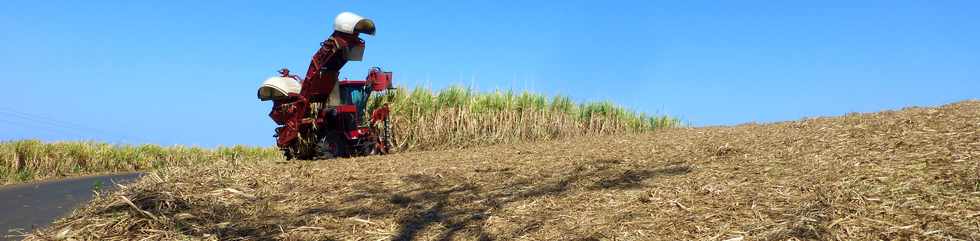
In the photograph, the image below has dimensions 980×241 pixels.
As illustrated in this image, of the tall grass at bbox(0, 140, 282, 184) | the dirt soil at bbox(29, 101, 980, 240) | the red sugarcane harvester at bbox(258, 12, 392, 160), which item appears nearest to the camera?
the dirt soil at bbox(29, 101, 980, 240)

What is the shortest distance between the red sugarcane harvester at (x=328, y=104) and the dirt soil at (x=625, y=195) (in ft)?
8.44

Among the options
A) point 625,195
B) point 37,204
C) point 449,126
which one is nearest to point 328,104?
point 449,126

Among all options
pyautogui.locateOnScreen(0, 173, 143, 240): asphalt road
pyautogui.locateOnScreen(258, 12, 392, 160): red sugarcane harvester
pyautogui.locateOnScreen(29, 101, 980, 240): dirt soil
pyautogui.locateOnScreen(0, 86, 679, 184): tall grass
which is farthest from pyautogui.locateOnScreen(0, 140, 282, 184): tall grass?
pyautogui.locateOnScreen(29, 101, 980, 240): dirt soil

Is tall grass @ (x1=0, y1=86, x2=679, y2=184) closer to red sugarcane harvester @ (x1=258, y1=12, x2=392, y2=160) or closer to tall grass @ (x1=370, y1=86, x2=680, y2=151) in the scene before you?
tall grass @ (x1=370, y1=86, x2=680, y2=151)

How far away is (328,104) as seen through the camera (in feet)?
34.2

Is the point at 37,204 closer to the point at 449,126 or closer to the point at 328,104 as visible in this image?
the point at 328,104

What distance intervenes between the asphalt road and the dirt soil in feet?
1.78

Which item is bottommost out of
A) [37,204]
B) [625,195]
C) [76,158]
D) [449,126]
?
[37,204]

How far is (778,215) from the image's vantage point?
12.5 ft

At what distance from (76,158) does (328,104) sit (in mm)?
6362

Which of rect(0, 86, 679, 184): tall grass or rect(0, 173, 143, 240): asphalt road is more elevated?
rect(0, 86, 679, 184): tall grass

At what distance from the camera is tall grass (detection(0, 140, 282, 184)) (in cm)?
1209

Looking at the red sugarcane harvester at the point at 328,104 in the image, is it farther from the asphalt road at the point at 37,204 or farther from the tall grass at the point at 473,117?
the asphalt road at the point at 37,204

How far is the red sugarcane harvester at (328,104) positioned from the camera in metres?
9.74
